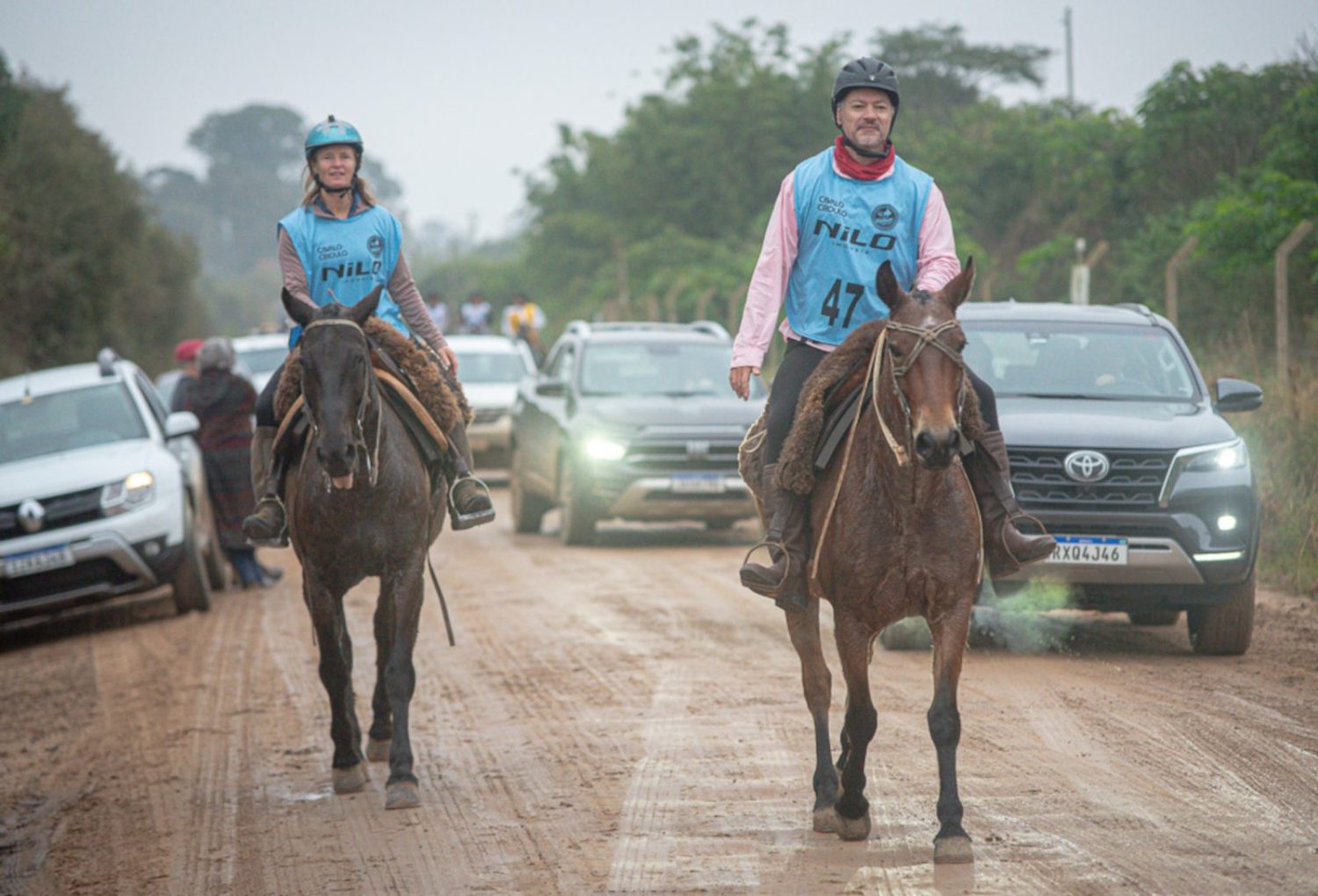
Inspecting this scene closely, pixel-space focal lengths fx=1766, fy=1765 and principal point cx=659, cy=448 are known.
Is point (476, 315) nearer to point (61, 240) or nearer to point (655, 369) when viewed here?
point (61, 240)

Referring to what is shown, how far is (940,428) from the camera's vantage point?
5656 millimetres

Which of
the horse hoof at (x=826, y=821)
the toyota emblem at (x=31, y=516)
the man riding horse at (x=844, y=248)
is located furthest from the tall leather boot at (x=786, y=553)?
the toyota emblem at (x=31, y=516)

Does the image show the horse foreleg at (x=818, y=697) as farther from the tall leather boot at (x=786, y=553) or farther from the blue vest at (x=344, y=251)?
the blue vest at (x=344, y=251)

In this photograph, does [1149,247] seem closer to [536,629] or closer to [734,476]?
[734,476]

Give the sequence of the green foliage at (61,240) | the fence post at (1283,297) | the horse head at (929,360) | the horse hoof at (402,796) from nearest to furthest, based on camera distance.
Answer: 1. the horse head at (929,360)
2. the horse hoof at (402,796)
3. the fence post at (1283,297)
4. the green foliage at (61,240)

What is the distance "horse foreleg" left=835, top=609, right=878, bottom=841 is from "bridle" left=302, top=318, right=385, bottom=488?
222 cm

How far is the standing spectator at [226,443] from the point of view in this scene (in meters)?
15.8

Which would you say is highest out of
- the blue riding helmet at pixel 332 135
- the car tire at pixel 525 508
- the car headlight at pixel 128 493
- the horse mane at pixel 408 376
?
the blue riding helmet at pixel 332 135

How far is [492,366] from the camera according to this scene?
2534 centimetres

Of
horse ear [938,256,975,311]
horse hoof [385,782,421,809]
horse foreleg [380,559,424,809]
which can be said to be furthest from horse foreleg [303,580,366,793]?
horse ear [938,256,975,311]

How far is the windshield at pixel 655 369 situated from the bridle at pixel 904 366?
1130 cm

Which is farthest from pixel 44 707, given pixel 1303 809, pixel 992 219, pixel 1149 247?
pixel 992 219

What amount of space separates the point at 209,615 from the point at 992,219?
24108 millimetres

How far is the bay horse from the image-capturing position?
5863 millimetres
